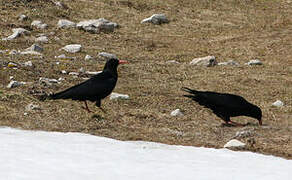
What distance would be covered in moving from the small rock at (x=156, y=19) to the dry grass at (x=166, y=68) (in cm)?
43

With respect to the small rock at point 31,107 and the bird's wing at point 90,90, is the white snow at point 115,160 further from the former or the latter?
the bird's wing at point 90,90

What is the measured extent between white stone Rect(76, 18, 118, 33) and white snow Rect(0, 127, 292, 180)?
53.6 feet

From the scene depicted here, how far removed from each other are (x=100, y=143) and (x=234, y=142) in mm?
2421

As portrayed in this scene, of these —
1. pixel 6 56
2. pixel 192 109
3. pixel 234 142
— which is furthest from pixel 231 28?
pixel 234 142

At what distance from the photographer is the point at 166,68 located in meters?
20.2

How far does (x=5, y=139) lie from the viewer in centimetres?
992

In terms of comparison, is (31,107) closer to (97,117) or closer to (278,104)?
(97,117)

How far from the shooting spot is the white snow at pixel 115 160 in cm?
783

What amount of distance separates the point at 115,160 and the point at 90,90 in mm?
4039

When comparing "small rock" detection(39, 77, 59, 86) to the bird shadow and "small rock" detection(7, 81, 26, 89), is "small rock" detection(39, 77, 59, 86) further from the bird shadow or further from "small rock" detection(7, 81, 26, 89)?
the bird shadow

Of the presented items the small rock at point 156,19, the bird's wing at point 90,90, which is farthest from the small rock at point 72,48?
the bird's wing at point 90,90

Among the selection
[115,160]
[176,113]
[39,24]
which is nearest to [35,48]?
[39,24]

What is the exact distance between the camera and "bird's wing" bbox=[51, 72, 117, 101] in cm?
1254

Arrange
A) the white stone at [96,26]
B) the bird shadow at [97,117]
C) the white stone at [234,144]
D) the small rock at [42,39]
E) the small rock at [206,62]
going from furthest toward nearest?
the white stone at [96,26]
the small rock at [42,39]
the small rock at [206,62]
the bird shadow at [97,117]
the white stone at [234,144]
